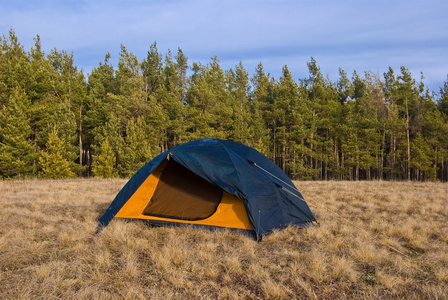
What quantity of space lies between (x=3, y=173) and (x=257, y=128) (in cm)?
2410

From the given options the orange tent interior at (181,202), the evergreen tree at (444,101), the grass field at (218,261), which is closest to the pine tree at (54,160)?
the grass field at (218,261)

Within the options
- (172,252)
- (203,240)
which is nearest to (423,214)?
(203,240)

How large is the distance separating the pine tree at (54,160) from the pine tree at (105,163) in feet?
7.39

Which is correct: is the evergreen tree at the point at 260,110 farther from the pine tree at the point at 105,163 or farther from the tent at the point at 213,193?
the tent at the point at 213,193

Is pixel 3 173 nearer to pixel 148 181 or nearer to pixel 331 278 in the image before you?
pixel 148 181

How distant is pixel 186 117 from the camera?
3244 cm

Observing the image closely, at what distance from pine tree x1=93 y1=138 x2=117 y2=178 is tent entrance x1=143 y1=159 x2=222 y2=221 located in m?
18.9

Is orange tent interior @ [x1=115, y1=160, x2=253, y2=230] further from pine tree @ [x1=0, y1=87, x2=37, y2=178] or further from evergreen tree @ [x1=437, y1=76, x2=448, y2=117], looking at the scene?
evergreen tree @ [x1=437, y1=76, x2=448, y2=117]

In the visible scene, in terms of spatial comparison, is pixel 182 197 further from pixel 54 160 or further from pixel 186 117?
pixel 186 117

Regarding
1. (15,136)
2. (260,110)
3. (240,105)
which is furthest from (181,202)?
(260,110)

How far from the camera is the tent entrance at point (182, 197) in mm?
6277

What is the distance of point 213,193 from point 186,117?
1053 inches

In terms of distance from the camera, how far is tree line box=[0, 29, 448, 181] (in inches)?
918

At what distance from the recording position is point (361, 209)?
8836mm
